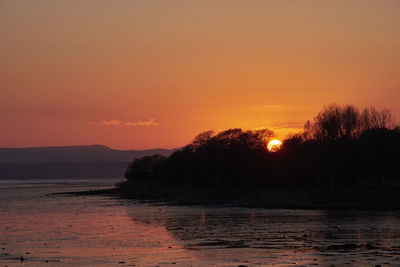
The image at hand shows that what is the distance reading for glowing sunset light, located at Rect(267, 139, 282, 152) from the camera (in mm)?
133562

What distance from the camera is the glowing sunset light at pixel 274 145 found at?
134 m

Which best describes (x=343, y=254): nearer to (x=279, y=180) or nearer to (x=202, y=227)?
(x=202, y=227)

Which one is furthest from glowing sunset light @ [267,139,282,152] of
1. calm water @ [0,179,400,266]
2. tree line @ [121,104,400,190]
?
calm water @ [0,179,400,266]

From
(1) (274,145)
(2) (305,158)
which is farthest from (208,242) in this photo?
(1) (274,145)

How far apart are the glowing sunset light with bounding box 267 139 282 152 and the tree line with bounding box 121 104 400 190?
1364mm

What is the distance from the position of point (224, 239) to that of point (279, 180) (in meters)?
79.9

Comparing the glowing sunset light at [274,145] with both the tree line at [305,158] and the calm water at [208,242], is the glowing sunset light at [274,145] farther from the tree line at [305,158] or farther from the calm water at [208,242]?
the calm water at [208,242]

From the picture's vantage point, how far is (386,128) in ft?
343

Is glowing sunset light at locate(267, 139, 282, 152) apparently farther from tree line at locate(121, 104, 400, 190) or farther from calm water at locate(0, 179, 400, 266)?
calm water at locate(0, 179, 400, 266)

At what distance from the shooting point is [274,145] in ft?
449

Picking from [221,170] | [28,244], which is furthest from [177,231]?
[221,170]

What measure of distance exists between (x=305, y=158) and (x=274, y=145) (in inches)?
1368

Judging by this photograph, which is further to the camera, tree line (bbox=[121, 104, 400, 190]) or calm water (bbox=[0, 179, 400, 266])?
tree line (bbox=[121, 104, 400, 190])

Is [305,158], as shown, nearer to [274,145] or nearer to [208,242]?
[274,145]
